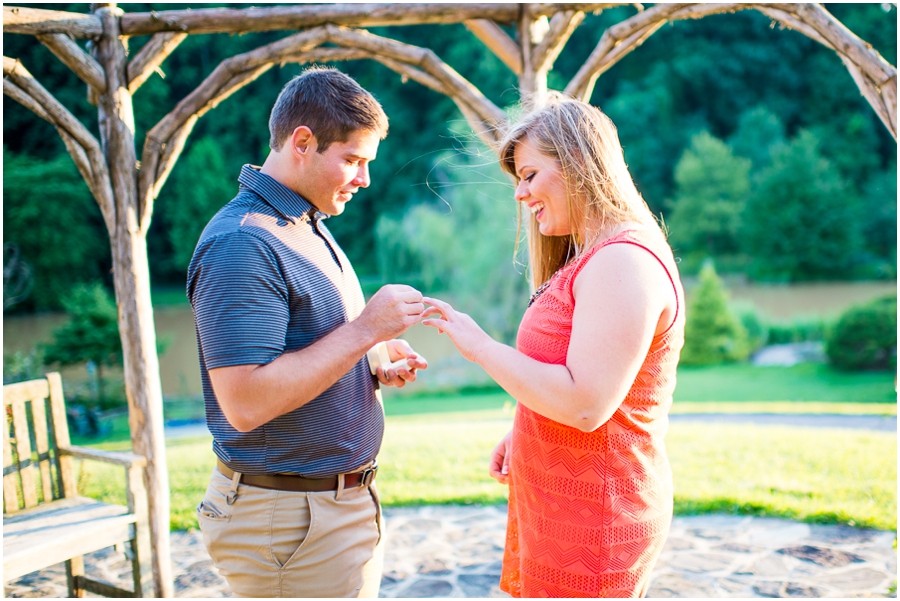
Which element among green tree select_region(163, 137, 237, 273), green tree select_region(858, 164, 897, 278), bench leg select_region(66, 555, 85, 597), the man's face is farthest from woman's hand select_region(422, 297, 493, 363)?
green tree select_region(858, 164, 897, 278)

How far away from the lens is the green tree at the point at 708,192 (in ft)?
90.9

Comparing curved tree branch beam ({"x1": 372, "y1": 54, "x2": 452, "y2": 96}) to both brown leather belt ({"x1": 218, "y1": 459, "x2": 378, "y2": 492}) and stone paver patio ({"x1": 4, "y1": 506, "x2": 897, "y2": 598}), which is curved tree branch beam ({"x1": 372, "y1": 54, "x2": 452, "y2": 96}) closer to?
brown leather belt ({"x1": 218, "y1": 459, "x2": 378, "y2": 492})

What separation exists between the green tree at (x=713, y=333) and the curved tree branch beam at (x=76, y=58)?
1535 centimetres

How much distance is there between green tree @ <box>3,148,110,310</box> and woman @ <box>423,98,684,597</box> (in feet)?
61.1

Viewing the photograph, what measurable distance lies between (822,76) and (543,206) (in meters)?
33.8

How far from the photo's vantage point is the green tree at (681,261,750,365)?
1656 cm

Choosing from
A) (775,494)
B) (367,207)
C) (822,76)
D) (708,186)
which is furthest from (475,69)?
(775,494)

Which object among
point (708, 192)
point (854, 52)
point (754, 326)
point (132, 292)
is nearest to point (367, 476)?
point (132, 292)

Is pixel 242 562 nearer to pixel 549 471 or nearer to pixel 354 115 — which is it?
pixel 549 471

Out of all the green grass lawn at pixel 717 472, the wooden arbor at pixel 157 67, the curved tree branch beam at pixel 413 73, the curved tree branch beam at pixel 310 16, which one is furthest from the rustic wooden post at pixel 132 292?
the curved tree branch beam at pixel 413 73

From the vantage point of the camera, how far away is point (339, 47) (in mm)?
3529

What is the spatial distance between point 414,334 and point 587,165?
57.5ft

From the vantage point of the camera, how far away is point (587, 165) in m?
1.63

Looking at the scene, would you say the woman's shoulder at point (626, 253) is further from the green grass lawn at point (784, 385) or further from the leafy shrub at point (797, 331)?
the leafy shrub at point (797, 331)
